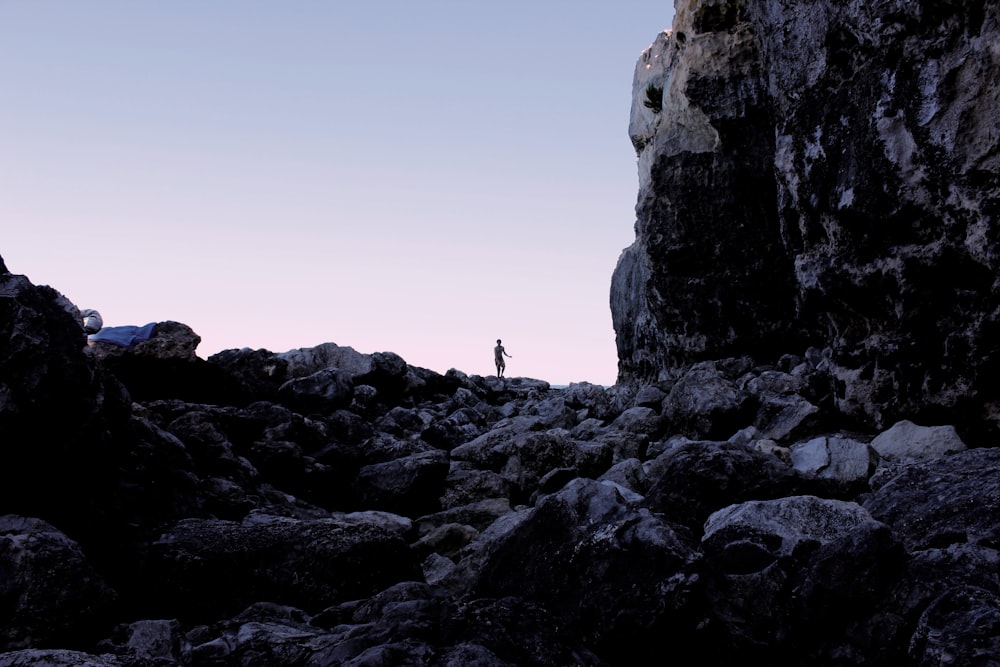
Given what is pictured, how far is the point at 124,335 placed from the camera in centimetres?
2192

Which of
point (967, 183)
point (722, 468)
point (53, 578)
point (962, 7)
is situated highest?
point (962, 7)

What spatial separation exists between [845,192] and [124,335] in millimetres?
18319

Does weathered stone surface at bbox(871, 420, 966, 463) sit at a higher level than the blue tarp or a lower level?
lower

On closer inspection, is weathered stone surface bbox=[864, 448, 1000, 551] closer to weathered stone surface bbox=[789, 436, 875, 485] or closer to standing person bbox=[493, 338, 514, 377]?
weathered stone surface bbox=[789, 436, 875, 485]

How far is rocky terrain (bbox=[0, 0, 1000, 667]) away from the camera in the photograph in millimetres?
A: 6676

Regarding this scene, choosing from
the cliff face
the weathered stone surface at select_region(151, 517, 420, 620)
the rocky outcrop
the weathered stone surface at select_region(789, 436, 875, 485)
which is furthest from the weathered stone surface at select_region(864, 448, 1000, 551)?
the weathered stone surface at select_region(151, 517, 420, 620)

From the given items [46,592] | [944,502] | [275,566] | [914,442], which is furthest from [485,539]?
[914,442]

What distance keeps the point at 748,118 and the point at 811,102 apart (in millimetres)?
6118

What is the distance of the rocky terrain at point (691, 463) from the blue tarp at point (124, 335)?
0.36m

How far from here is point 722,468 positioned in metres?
9.73

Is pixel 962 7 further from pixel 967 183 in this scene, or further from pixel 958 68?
pixel 967 183

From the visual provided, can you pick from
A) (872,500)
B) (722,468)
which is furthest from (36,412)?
(872,500)

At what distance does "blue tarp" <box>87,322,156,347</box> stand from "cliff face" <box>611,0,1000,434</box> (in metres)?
15.3

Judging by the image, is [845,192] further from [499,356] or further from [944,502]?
[499,356]
